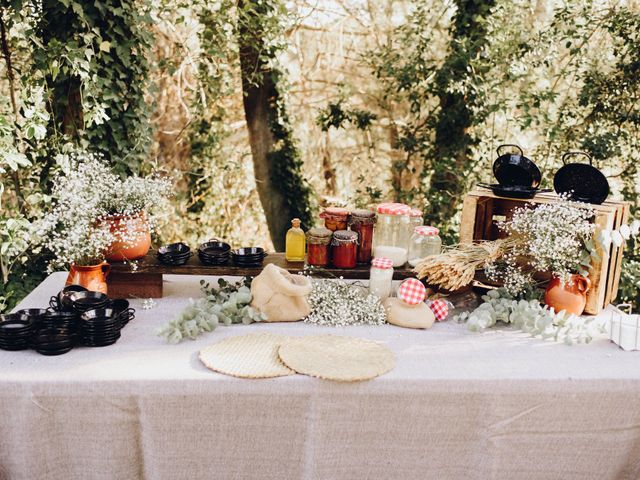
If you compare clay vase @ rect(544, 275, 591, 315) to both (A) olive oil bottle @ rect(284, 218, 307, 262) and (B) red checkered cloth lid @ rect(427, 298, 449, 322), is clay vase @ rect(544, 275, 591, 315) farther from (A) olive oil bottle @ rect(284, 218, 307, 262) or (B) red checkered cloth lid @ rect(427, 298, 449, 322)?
(A) olive oil bottle @ rect(284, 218, 307, 262)

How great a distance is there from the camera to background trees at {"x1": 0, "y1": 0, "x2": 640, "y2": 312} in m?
3.43

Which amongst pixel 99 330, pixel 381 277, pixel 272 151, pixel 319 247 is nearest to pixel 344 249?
pixel 319 247

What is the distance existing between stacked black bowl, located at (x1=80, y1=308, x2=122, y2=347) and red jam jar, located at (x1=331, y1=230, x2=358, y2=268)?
0.99 m

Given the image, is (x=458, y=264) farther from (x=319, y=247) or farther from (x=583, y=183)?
(x=583, y=183)

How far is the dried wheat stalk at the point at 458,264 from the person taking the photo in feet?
8.39

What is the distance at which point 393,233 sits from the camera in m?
2.80

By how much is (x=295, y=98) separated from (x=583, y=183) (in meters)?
4.08

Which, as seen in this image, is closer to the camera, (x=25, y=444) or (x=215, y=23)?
(x=25, y=444)

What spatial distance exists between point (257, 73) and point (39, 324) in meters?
3.23

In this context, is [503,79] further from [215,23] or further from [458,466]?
[458,466]

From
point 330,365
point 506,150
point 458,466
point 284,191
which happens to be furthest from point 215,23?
point 458,466

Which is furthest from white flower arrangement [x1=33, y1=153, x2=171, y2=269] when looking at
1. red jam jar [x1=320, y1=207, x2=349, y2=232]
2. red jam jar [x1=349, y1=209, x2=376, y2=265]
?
red jam jar [x1=349, y1=209, x2=376, y2=265]

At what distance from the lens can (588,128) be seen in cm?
464

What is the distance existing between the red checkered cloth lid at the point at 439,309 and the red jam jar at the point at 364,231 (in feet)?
1.27
